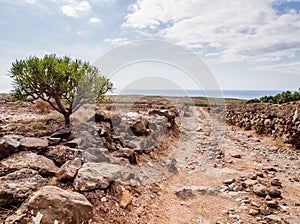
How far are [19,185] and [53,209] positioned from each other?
0.96 m

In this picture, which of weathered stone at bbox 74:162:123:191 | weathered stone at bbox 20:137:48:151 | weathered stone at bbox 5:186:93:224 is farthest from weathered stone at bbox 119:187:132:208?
→ weathered stone at bbox 20:137:48:151

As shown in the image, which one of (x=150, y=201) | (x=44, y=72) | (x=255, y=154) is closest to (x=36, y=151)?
(x=150, y=201)

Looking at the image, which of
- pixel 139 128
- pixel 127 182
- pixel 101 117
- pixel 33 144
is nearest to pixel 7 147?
pixel 33 144

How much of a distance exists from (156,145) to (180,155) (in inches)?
44.6

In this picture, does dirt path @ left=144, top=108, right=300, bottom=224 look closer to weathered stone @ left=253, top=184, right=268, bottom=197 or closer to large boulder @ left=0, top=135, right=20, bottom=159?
weathered stone @ left=253, top=184, right=268, bottom=197

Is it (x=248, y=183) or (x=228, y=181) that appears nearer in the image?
(x=248, y=183)

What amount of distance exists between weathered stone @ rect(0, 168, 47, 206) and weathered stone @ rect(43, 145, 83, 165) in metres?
0.88

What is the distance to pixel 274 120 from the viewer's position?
39.6 ft

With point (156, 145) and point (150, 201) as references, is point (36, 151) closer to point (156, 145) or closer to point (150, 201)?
point (150, 201)

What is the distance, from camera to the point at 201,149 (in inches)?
372

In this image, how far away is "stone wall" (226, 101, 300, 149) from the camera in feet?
33.9

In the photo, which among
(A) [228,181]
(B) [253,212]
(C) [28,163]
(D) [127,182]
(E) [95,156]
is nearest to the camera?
(C) [28,163]

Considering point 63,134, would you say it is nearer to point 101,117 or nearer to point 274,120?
point 101,117

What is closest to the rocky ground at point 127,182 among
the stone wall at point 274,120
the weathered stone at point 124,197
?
the weathered stone at point 124,197
